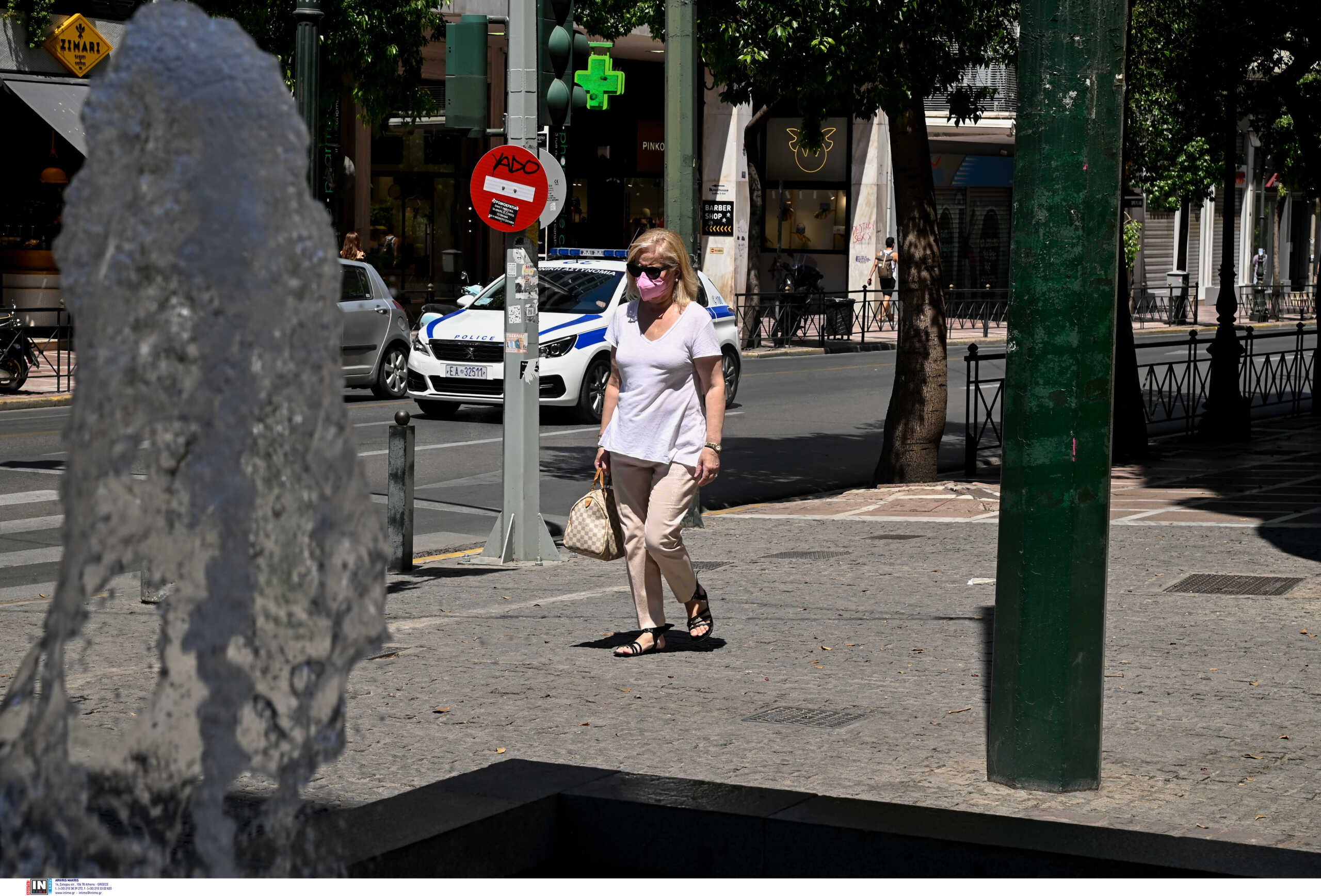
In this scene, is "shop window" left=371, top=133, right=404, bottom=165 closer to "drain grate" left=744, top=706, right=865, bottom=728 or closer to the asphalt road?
the asphalt road

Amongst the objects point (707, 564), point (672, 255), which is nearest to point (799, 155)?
point (707, 564)

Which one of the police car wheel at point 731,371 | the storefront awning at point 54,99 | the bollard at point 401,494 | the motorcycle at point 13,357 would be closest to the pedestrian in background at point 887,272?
the police car wheel at point 731,371

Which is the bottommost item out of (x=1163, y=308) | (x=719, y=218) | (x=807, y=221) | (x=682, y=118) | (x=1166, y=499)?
(x=1166, y=499)

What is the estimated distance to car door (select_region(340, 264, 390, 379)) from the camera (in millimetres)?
20719

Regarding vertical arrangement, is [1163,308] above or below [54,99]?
below

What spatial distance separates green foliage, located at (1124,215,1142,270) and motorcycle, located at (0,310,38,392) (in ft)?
78.7

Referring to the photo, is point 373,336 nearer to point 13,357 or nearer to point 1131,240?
point 13,357

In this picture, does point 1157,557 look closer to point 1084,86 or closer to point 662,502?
point 662,502

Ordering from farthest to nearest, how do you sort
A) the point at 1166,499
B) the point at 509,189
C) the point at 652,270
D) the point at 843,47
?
the point at 1166,499, the point at 843,47, the point at 509,189, the point at 652,270

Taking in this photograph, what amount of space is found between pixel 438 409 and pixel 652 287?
39.0ft

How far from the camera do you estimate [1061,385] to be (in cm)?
541

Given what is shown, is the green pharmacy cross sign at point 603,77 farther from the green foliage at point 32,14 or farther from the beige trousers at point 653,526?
the beige trousers at point 653,526

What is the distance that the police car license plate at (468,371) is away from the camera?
60.1 feet

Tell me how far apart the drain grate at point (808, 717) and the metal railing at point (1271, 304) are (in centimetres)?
4081
